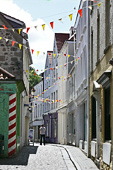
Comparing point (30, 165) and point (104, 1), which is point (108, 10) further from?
point (30, 165)

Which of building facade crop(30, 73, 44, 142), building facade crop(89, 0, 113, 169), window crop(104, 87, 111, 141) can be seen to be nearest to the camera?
building facade crop(89, 0, 113, 169)

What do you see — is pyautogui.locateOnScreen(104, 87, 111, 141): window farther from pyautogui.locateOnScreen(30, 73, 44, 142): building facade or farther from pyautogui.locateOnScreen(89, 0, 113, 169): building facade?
pyautogui.locateOnScreen(30, 73, 44, 142): building facade

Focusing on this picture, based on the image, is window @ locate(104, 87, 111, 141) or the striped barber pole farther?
the striped barber pole

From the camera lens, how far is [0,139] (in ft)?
53.2

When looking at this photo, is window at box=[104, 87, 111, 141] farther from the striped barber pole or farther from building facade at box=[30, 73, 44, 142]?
building facade at box=[30, 73, 44, 142]

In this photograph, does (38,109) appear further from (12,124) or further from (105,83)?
(105,83)

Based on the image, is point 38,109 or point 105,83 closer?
point 105,83

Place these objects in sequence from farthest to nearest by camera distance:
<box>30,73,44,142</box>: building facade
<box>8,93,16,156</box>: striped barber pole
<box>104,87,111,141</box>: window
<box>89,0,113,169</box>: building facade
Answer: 1. <box>30,73,44,142</box>: building facade
2. <box>8,93,16,156</box>: striped barber pole
3. <box>104,87,111,141</box>: window
4. <box>89,0,113,169</box>: building facade

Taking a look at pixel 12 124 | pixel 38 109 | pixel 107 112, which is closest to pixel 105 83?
pixel 107 112

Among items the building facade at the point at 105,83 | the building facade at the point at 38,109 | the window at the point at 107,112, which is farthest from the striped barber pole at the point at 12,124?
the building facade at the point at 38,109

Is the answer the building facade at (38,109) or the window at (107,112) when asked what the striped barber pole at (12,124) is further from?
the building facade at (38,109)

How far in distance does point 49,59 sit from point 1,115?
33.2 meters

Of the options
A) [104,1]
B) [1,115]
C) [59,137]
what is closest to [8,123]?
[1,115]

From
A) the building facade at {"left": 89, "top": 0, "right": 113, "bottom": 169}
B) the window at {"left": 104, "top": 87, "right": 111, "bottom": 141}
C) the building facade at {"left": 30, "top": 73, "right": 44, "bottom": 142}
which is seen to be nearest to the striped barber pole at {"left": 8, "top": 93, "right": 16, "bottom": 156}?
the building facade at {"left": 89, "top": 0, "right": 113, "bottom": 169}
